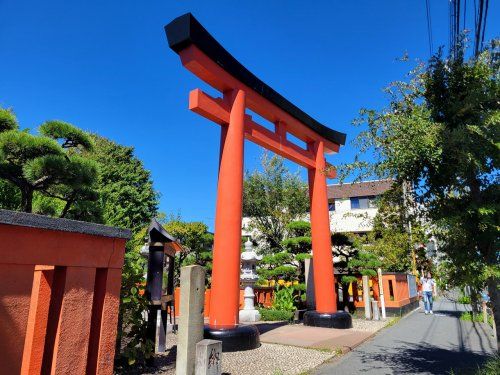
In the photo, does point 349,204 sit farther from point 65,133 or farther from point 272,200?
point 65,133

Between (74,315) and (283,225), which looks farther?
(283,225)

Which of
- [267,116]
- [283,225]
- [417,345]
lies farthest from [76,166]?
[283,225]

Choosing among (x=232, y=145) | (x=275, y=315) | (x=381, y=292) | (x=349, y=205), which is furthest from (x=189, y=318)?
(x=349, y=205)

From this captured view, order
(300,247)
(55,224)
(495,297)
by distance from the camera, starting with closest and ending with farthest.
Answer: (55,224)
(495,297)
(300,247)

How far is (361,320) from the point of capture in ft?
39.5

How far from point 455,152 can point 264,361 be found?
4570 mm

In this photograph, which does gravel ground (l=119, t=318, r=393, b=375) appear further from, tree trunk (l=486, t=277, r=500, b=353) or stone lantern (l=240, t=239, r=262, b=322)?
stone lantern (l=240, t=239, r=262, b=322)

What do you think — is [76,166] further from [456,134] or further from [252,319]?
[456,134]

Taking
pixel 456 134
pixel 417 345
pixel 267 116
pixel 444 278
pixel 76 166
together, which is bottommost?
pixel 417 345

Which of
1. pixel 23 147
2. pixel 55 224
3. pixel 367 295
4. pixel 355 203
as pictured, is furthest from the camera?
pixel 355 203

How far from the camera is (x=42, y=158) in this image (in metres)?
8.17

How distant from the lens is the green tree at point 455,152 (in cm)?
440

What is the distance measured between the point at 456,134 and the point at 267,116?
5938 millimetres

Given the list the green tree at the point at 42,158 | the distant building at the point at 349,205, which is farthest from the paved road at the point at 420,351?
the distant building at the point at 349,205
